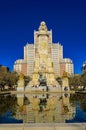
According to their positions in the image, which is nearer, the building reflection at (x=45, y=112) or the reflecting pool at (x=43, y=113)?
the reflecting pool at (x=43, y=113)

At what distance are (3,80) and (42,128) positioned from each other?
10107 centimetres

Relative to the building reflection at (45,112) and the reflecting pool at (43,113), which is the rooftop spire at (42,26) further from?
the building reflection at (45,112)

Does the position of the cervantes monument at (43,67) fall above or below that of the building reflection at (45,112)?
above

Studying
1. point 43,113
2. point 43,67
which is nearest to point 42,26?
point 43,67

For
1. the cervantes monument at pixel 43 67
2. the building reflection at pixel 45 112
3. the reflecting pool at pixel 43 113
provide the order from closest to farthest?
the reflecting pool at pixel 43 113 → the building reflection at pixel 45 112 → the cervantes monument at pixel 43 67

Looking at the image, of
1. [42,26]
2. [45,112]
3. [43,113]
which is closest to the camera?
[43,113]

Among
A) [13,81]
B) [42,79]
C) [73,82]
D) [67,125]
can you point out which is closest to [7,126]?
[67,125]

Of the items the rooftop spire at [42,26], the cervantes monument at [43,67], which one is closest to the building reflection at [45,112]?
the cervantes monument at [43,67]

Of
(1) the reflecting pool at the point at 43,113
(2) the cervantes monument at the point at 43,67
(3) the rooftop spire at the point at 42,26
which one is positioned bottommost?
(1) the reflecting pool at the point at 43,113

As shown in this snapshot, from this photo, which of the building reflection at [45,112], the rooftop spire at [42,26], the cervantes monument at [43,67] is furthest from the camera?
the rooftop spire at [42,26]

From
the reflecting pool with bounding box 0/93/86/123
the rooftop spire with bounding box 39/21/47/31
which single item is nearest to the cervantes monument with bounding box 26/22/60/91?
the rooftop spire with bounding box 39/21/47/31

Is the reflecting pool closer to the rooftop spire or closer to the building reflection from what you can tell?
the building reflection

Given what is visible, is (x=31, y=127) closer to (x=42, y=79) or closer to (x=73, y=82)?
(x=42, y=79)

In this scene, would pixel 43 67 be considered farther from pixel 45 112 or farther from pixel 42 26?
pixel 45 112
